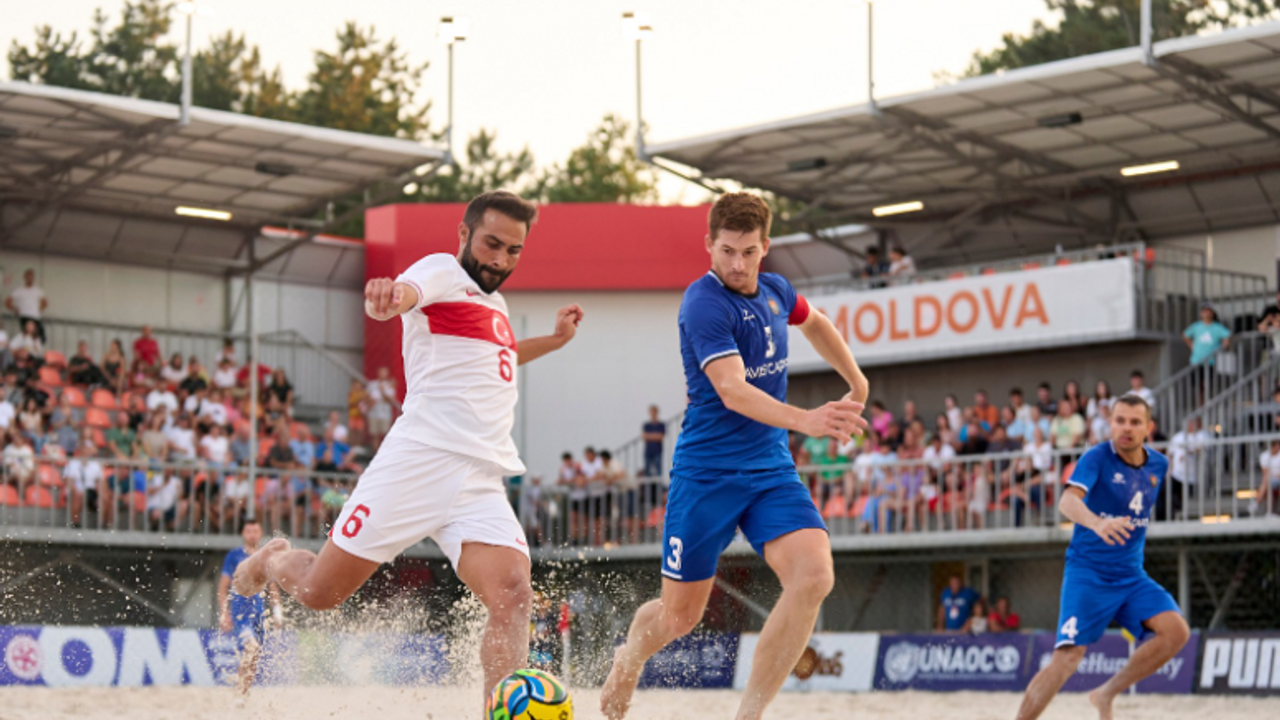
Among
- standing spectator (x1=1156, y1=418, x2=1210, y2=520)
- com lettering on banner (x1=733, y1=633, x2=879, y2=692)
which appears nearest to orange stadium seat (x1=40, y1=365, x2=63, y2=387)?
com lettering on banner (x1=733, y1=633, x2=879, y2=692)

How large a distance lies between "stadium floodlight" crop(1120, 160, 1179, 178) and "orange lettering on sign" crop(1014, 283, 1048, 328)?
248 centimetres

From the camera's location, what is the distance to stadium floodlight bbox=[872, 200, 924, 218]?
2694 cm

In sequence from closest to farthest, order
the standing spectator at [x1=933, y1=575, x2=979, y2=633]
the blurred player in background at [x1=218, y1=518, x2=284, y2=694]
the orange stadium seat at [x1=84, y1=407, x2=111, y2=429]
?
the blurred player in background at [x1=218, y1=518, x2=284, y2=694], the standing spectator at [x1=933, y1=575, x2=979, y2=633], the orange stadium seat at [x1=84, y1=407, x2=111, y2=429]

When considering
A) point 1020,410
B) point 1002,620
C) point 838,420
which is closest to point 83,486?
point 1002,620

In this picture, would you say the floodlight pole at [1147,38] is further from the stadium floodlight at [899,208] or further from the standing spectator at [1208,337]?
the stadium floodlight at [899,208]

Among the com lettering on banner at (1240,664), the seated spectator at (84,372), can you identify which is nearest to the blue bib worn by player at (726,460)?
the com lettering on banner at (1240,664)

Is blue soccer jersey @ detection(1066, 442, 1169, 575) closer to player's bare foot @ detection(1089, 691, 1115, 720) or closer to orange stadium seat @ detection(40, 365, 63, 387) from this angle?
player's bare foot @ detection(1089, 691, 1115, 720)

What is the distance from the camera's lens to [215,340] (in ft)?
89.4

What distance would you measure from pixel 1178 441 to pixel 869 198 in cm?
929

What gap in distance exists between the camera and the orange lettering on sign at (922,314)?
24750 millimetres

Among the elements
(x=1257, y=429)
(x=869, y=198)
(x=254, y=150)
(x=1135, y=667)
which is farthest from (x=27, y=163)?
(x=1135, y=667)

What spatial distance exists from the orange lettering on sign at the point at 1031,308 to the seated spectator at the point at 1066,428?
2961 mm

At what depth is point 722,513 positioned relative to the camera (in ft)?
23.4

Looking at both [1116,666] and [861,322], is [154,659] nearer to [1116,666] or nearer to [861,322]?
[1116,666]
